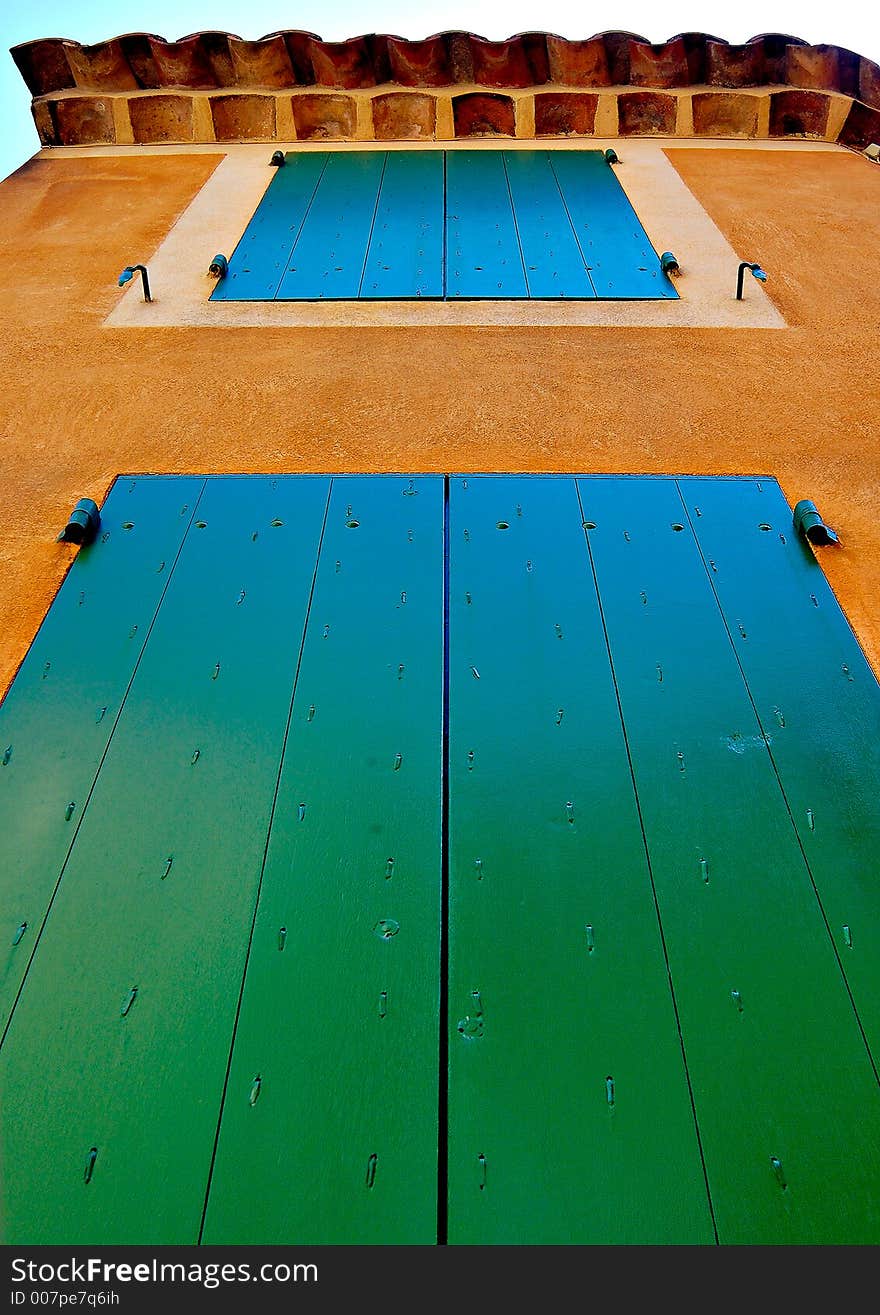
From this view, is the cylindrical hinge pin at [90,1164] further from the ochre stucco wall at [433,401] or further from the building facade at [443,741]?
the ochre stucco wall at [433,401]

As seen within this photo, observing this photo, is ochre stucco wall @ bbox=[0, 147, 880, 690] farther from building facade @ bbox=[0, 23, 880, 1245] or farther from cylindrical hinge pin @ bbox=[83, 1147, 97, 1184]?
cylindrical hinge pin @ bbox=[83, 1147, 97, 1184]

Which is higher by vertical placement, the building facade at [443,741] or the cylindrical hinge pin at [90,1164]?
the building facade at [443,741]

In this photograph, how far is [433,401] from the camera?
5.73 m

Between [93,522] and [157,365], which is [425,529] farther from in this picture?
[157,365]

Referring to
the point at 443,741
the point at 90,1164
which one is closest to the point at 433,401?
the point at 443,741

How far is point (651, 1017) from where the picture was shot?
3008 mm

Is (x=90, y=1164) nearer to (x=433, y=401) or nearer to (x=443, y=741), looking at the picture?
(x=443, y=741)

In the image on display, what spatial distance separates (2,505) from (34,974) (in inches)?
111

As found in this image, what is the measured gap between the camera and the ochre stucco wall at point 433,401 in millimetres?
5062

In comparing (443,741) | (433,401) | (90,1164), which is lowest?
(90,1164)

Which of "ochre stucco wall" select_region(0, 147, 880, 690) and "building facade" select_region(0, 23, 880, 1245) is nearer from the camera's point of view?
"building facade" select_region(0, 23, 880, 1245)

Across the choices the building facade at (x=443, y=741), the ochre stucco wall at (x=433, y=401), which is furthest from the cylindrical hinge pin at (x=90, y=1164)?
the ochre stucco wall at (x=433, y=401)

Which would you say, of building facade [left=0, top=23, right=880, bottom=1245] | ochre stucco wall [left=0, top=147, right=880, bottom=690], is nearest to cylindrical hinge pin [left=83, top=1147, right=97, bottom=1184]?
building facade [left=0, top=23, right=880, bottom=1245]

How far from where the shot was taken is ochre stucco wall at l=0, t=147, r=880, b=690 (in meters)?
5.06
